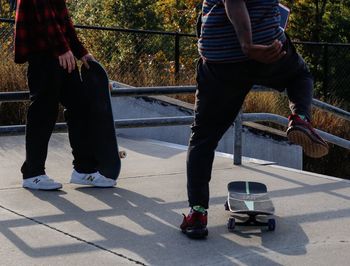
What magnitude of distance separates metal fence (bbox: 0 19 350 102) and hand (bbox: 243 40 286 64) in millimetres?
6639

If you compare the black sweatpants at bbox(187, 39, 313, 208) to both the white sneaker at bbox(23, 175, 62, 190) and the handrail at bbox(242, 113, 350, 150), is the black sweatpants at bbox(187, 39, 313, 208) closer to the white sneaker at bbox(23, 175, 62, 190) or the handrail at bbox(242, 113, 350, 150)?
the white sneaker at bbox(23, 175, 62, 190)

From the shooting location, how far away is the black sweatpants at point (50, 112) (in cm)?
545

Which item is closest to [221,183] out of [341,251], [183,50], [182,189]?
[182,189]

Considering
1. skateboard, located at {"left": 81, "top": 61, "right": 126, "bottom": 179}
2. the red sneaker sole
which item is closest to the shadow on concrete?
skateboard, located at {"left": 81, "top": 61, "right": 126, "bottom": 179}

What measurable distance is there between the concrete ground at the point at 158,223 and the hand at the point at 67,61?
3.06 ft

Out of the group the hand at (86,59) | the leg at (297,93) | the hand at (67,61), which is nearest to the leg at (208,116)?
the leg at (297,93)

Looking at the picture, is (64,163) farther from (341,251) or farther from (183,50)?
(183,50)

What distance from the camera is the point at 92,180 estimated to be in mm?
5918

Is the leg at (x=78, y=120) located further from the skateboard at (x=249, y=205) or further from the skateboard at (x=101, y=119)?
the skateboard at (x=249, y=205)

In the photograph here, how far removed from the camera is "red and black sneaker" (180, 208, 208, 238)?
4.55m

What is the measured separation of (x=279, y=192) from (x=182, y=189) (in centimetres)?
74

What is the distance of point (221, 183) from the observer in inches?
247

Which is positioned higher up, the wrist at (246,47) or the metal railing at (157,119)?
the wrist at (246,47)

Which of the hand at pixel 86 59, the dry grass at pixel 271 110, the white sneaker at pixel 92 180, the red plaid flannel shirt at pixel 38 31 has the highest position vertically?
the red plaid flannel shirt at pixel 38 31
